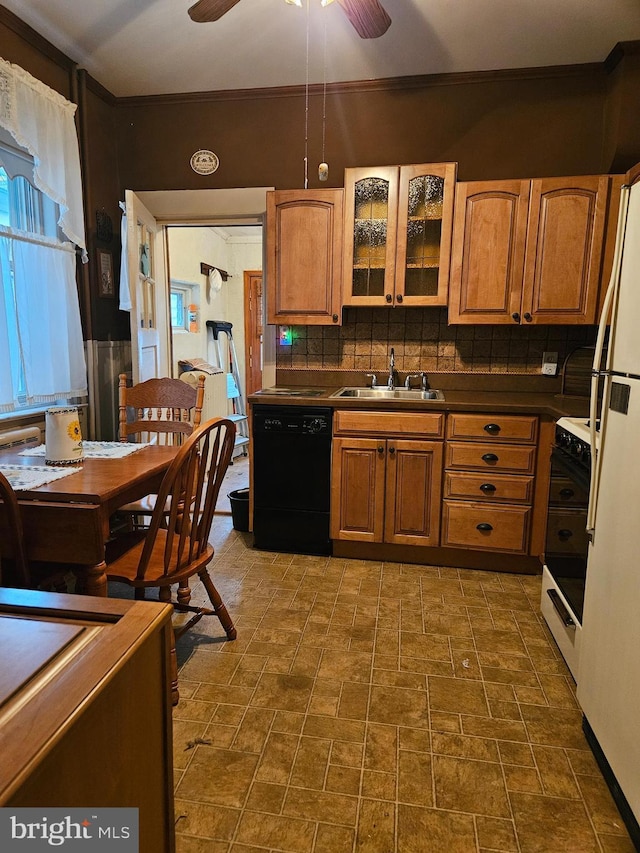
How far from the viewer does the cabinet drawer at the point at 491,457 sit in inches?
111

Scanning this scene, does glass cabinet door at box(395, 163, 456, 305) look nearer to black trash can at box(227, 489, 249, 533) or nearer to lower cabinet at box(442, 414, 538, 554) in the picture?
lower cabinet at box(442, 414, 538, 554)

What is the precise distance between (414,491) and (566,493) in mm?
975

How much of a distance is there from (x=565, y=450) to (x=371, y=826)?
1.51 m

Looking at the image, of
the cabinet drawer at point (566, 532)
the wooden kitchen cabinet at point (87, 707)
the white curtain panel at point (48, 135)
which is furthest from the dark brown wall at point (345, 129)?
the wooden kitchen cabinet at point (87, 707)

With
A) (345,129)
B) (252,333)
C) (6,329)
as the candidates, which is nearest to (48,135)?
(6,329)

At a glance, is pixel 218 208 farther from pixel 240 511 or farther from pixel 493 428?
pixel 493 428

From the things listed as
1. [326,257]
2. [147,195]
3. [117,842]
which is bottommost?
[117,842]

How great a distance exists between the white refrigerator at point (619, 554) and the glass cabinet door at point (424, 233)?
1499mm

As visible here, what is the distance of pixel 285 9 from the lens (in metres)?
2.52

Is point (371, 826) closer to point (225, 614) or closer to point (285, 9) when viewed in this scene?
point (225, 614)

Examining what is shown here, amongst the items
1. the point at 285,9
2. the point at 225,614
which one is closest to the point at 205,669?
the point at 225,614

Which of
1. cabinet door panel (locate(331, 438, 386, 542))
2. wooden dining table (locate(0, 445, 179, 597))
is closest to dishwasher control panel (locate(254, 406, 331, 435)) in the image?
cabinet door panel (locate(331, 438, 386, 542))

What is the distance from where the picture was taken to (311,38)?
2.77 meters

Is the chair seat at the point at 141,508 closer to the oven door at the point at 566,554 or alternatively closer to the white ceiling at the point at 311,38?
the oven door at the point at 566,554
